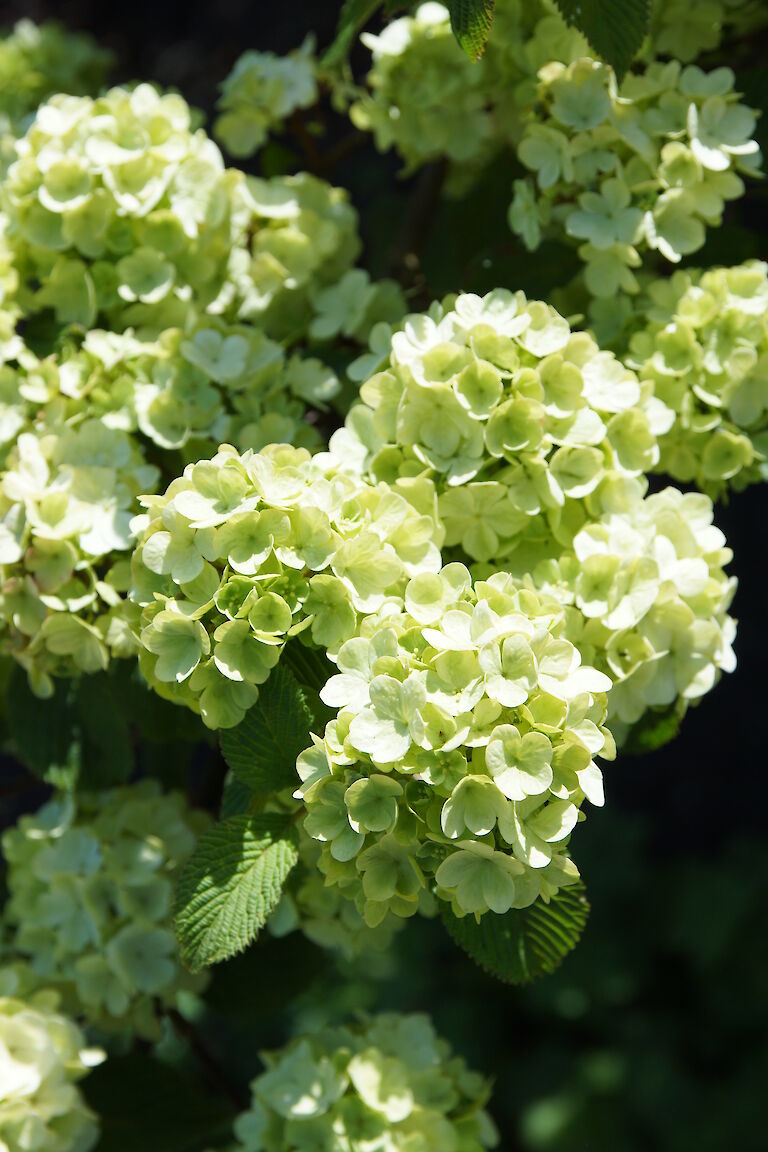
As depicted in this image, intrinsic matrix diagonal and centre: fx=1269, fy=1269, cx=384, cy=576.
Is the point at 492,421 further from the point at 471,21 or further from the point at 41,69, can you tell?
the point at 41,69

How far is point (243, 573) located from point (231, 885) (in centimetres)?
21

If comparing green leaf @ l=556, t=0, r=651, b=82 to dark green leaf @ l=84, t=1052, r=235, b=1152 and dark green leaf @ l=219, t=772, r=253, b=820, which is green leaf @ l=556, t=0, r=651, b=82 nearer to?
dark green leaf @ l=219, t=772, r=253, b=820

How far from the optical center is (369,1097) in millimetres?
1029

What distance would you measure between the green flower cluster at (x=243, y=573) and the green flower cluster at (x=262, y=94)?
62cm

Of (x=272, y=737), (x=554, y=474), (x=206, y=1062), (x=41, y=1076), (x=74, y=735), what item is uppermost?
(x=554, y=474)

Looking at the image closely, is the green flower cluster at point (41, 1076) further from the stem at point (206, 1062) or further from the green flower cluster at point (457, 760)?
the green flower cluster at point (457, 760)

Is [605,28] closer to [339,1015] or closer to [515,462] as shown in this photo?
[515,462]

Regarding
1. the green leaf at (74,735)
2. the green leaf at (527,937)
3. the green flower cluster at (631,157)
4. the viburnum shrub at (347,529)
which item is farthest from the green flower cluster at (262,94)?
the green leaf at (527,937)

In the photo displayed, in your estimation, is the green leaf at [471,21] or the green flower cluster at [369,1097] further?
the green flower cluster at [369,1097]

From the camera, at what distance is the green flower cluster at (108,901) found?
1086mm

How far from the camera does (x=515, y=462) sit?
0.87 m

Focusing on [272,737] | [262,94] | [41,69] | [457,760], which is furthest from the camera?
[41,69]

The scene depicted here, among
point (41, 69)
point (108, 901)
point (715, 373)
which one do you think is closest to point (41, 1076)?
point (108, 901)

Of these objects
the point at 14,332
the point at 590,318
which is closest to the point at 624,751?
the point at 590,318
